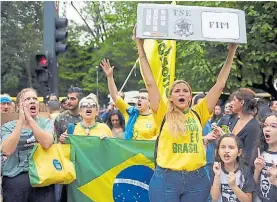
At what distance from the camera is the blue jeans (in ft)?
16.2

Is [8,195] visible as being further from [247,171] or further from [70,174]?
[247,171]

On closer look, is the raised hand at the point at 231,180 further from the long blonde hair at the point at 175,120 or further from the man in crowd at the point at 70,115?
the man in crowd at the point at 70,115

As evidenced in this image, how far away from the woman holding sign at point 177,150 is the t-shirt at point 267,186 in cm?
49

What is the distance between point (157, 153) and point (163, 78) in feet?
9.58

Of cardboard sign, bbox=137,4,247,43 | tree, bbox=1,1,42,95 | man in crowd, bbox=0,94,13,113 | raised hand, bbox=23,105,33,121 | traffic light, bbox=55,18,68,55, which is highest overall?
tree, bbox=1,1,42,95

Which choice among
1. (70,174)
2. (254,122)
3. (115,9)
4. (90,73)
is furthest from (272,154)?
(90,73)

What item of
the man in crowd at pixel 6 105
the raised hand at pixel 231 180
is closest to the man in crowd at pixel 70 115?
the man in crowd at pixel 6 105

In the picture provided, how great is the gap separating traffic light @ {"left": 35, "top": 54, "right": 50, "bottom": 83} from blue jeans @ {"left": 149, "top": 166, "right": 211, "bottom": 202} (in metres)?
7.48

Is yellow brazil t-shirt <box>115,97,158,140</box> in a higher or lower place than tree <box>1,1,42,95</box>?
lower

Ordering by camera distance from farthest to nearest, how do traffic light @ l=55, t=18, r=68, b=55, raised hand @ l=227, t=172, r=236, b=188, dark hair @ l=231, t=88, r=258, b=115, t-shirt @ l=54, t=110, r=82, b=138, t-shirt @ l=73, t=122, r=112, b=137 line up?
traffic light @ l=55, t=18, r=68, b=55, t-shirt @ l=54, t=110, r=82, b=138, dark hair @ l=231, t=88, r=258, b=115, t-shirt @ l=73, t=122, r=112, b=137, raised hand @ l=227, t=172, r=236, b=188

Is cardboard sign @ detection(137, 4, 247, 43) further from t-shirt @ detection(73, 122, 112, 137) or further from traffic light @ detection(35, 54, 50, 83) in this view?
traffic light @ detection(35, 54, 50, 83)

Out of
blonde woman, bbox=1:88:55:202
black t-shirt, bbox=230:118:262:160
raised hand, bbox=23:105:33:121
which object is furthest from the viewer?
black t-shirt, bbox=230:118:262:160

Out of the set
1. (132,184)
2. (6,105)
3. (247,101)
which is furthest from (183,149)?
(6,105)

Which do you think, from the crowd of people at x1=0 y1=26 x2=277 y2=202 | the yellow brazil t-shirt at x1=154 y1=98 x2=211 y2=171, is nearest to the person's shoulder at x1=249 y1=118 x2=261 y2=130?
the crowd of people at x1=0 y1=26 x2=277 y2=202
